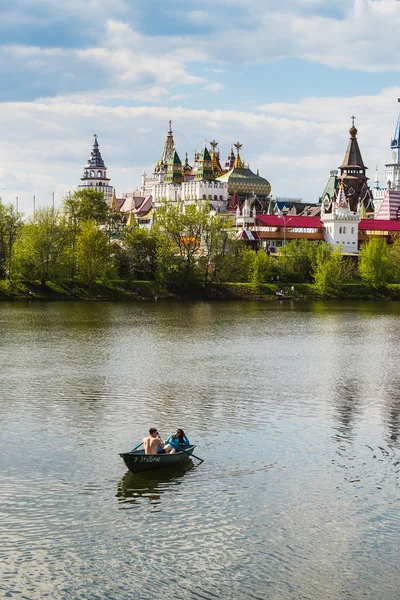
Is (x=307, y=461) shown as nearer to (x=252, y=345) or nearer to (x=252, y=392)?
(x=252, y=392)

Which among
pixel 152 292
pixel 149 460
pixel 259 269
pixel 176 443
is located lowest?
pixel 149 460

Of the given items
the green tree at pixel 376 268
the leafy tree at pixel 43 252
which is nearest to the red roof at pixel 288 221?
the green tree at pixel 376 268

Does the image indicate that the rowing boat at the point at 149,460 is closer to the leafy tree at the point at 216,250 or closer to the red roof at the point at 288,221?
the leafy tree at the point at 216,250

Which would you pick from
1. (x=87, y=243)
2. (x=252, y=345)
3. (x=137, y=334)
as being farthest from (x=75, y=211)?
(x=252, y=345)

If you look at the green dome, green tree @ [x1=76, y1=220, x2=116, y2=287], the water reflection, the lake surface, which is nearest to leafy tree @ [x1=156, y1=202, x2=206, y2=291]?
green tree @ [x1=76, y1=220, x2=116, y2=287]

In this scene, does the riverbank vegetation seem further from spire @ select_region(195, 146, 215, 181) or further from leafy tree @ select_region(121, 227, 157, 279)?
spire @ select_region(195, 146, 215, 181)

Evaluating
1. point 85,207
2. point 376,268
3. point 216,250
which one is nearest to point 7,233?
point 85,207

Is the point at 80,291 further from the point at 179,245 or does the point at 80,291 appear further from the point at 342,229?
the point at 342,229

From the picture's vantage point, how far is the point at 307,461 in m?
25.7

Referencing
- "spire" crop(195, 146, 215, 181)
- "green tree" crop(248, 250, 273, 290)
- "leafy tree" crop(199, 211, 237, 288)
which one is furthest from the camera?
"spire" crop(195, 146, 215, 181)

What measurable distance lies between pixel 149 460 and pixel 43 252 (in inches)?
2673

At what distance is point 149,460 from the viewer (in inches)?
946

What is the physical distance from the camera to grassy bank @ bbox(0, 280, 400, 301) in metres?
88.6

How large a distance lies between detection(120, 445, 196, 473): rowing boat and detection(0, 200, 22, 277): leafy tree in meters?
69.7
